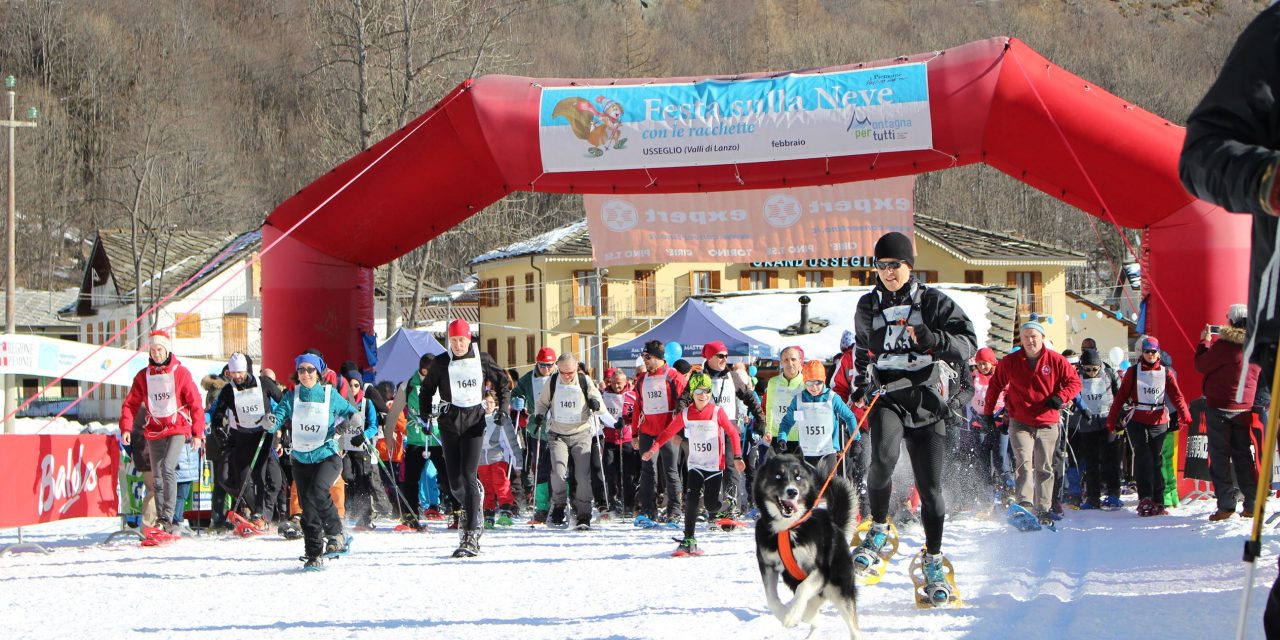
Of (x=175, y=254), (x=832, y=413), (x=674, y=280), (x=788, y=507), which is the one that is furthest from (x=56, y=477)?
(x=175, y=254)

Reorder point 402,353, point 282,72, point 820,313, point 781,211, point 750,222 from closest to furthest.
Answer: point 781,211 < point 750,222 < point 402,353 < point 820,313 < point 282,72

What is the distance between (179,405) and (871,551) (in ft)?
22.9

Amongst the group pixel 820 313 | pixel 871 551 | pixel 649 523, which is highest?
pixel 820 313

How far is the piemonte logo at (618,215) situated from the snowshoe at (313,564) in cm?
624

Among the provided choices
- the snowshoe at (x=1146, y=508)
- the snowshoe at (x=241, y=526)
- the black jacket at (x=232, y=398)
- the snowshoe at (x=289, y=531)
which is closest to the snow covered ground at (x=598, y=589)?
the snowshoe at (x=289, y=531)

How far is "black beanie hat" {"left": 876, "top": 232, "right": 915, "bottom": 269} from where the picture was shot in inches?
240

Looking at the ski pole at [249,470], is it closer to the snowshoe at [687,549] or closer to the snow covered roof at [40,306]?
the snowshoe at [687,549]

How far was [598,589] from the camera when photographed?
734 cm

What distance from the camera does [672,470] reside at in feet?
37.3

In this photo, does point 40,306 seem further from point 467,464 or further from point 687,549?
point 687,549

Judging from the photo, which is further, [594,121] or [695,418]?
[594,121]

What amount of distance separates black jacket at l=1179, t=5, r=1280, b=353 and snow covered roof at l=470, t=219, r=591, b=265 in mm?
46452

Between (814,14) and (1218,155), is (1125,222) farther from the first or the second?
(814,14)

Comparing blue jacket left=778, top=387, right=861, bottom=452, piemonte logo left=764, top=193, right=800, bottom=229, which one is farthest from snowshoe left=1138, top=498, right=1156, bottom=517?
piemonte logo left=764, top=193, right=800, bottom=229
